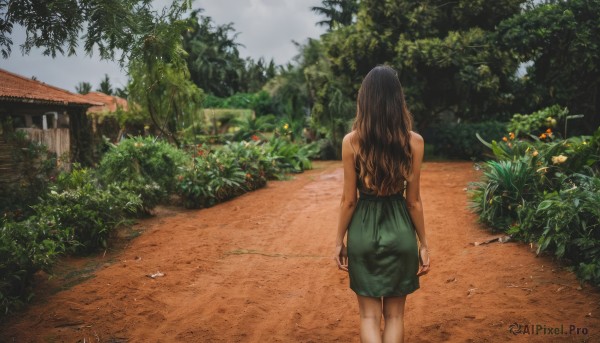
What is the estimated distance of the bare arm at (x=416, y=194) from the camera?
2.66m

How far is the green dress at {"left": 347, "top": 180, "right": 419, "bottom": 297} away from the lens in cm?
263

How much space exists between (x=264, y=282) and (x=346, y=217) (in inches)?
113

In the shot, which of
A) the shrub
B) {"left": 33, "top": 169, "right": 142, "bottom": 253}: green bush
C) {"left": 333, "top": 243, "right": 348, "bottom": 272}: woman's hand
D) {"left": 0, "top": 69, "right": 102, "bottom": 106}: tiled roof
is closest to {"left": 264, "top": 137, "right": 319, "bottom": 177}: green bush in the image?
the shrub

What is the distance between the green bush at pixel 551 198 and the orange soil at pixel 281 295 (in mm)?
250

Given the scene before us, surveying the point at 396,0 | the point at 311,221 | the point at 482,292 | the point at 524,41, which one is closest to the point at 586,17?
the point at 524,41

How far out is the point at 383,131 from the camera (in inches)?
101

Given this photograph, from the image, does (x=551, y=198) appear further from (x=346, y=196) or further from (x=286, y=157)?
(x=286, y=157)

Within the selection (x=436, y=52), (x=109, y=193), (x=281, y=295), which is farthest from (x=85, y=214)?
(x=436, y=52)

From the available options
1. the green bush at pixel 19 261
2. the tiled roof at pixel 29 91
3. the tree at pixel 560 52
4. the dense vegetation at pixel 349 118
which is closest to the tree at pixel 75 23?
the dense vegetation at pixel 349 118

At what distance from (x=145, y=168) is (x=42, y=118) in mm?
6324

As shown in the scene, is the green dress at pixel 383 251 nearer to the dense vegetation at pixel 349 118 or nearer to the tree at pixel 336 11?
the dense vegetation at pixel 349 118

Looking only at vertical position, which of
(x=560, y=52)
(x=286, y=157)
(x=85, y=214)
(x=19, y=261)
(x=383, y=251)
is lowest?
(x=19, y=261)

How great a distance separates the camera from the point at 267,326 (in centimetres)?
419

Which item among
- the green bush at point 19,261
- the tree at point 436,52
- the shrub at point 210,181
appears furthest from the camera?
the tree at point 436,52
